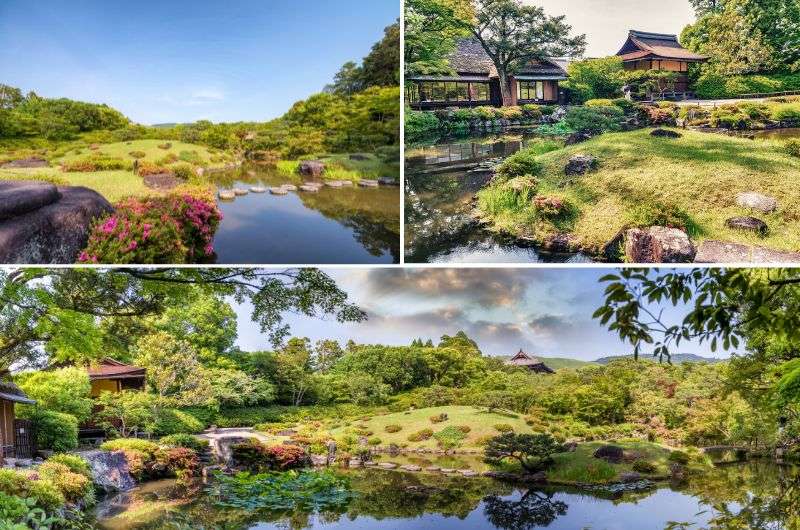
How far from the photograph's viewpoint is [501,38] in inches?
144

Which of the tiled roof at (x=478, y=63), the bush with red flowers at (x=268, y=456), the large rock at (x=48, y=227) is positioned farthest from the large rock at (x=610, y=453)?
the large rock at (x=48, y=227)

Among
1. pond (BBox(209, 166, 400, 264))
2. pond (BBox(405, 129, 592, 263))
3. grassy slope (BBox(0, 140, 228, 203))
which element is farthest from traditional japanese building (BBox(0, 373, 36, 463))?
pond (BBox(405, 129, 592, 263))

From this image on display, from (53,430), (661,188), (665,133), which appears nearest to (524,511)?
(661,188)

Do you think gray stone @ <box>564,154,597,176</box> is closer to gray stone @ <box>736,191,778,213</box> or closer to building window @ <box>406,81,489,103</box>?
building window @ <box>406,81,489,103</box>

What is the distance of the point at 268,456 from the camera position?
18.0ft

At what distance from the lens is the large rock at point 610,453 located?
18.1 feet

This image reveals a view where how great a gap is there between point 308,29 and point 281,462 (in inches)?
125

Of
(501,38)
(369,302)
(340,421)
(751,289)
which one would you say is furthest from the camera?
(340,421)

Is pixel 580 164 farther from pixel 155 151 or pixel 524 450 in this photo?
pixel 524 450

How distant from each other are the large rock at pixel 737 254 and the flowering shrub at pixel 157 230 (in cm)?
236

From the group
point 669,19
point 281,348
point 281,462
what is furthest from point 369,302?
point 669,19

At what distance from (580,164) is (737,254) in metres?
0.85

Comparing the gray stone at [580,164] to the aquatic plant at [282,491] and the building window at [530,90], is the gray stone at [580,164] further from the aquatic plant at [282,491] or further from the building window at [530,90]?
the aquatic plant at [282,491]

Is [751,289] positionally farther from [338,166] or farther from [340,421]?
[340,421]
